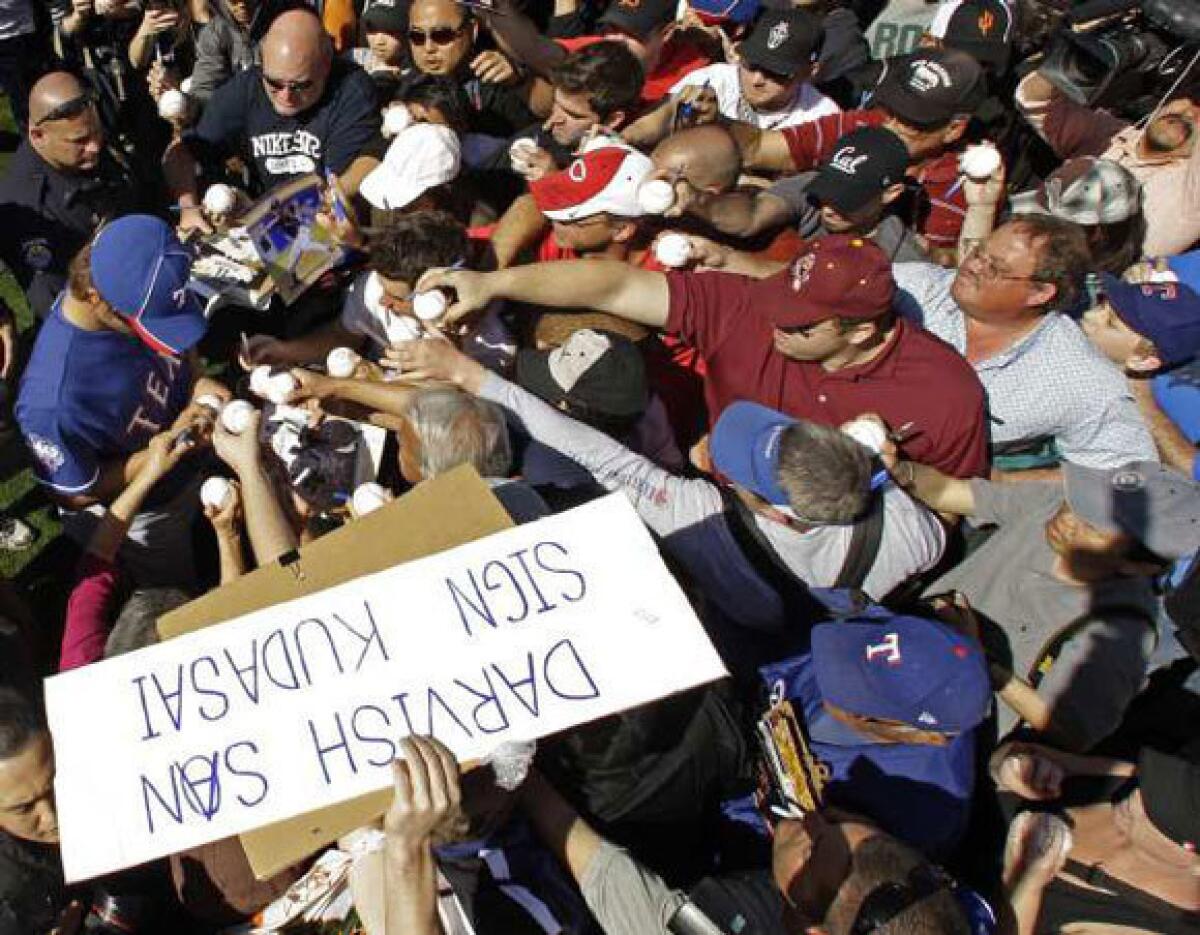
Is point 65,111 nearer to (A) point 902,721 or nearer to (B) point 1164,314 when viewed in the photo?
(A) point 902,721

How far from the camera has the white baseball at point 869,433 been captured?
3.06 meters

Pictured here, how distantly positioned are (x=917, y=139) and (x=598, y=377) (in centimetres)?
221

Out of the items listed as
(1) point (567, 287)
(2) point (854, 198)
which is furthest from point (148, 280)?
(2) point (854, 198)

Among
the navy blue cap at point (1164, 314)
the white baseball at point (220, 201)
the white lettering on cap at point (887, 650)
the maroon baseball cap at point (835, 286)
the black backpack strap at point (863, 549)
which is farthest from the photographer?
the white baseball at point (220, 201)

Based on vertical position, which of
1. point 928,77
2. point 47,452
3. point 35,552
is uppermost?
point 928,77

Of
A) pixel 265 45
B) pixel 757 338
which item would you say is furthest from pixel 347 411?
pixel 265 45

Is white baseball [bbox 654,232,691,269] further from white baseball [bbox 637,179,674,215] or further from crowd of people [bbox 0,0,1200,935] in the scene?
white baseball [bbox 637,179,674,215]

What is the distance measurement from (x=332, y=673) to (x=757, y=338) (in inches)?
78.9

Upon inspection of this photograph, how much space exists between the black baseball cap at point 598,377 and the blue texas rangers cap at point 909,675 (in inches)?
40.8

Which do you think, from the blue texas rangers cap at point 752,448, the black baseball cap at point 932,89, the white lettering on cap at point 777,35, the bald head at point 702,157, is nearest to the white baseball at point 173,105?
the bald head at point 702,157

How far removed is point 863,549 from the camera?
2732 millimetres

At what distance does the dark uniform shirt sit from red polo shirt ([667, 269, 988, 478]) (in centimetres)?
301

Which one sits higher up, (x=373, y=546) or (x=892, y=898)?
(x=373, y=546)

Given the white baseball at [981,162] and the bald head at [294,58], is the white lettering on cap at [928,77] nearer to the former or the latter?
the white baseball at [981,162]
